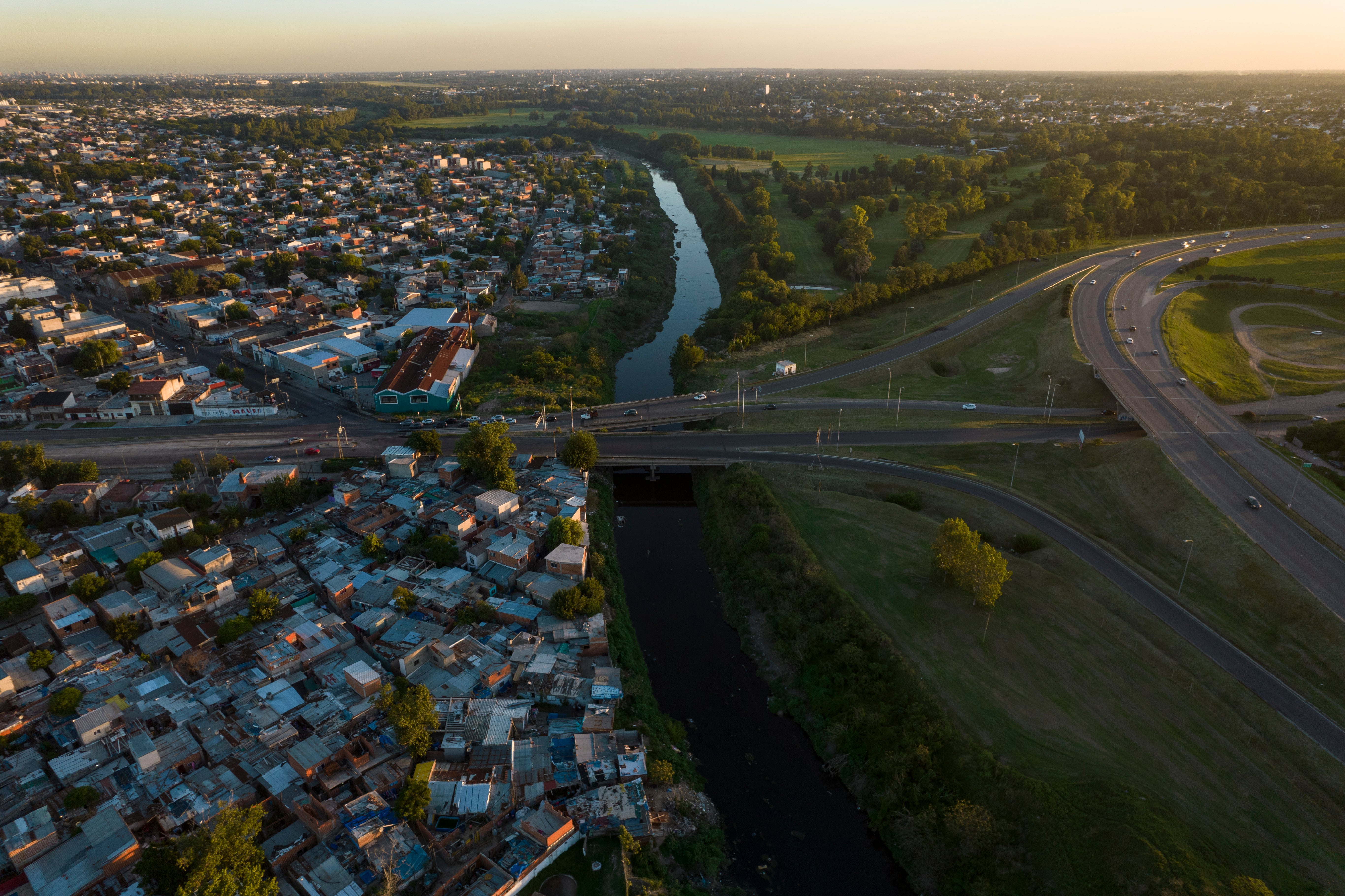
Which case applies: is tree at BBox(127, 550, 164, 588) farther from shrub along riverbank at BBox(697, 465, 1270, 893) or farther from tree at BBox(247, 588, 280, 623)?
shrub along riverbank at BBox(697, 465, 1270, 893)

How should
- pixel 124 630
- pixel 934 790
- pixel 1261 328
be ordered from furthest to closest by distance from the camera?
pixel 1261 328 < pixel 124 630 < pixel 934 790

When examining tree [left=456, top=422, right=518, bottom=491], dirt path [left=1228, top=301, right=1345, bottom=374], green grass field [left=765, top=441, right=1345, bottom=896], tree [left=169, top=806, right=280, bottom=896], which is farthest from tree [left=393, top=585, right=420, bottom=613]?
dirt path [left=1228, top=301, right=1345, bottom=374]

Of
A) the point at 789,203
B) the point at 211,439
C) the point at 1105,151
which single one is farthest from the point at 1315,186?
the point at 211,439

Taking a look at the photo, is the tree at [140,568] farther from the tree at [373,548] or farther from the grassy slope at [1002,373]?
the grassy slope at [1002,373]

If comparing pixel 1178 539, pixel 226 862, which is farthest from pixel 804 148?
pixel 226 862

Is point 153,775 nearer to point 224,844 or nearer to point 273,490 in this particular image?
point 224,844

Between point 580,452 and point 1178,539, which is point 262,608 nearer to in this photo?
point 580,452
